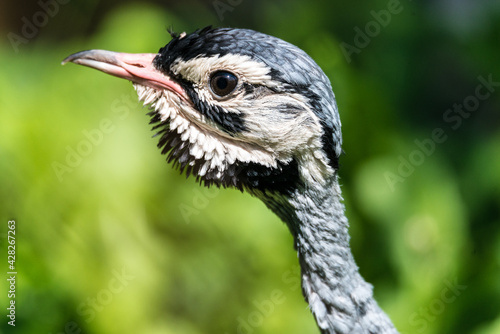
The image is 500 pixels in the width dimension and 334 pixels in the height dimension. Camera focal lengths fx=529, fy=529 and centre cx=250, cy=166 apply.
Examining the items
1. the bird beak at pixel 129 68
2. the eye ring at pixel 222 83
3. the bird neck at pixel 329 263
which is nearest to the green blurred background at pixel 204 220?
the bird neck at pixel 329 263

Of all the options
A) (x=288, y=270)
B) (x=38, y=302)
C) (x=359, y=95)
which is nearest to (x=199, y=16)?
(x=359, y=95)

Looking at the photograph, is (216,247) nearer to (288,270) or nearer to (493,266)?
(288,270)

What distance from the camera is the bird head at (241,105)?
1.62 metres

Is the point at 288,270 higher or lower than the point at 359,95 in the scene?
lower

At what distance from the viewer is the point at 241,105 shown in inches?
64.7

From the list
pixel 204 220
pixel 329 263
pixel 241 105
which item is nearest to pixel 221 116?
pixel 241 105

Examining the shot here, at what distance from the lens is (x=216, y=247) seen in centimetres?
332

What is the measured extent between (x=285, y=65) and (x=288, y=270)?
191 cm

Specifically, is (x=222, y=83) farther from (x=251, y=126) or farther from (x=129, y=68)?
(x=129, y=68)

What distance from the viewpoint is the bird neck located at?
1.74 meters

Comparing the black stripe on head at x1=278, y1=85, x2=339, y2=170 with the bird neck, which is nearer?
the black stripe on head at x1=278, y1=85, x2=339, y2=170

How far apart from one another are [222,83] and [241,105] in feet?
0.29

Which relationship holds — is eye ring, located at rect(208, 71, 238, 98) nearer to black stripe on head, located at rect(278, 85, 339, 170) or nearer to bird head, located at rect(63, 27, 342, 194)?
bird head, located at rect(63, 27, 342, 194)

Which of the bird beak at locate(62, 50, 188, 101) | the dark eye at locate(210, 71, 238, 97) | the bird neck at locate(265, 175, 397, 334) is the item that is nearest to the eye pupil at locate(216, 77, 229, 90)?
the dark eye at locate(210, 71, 238, 97)
